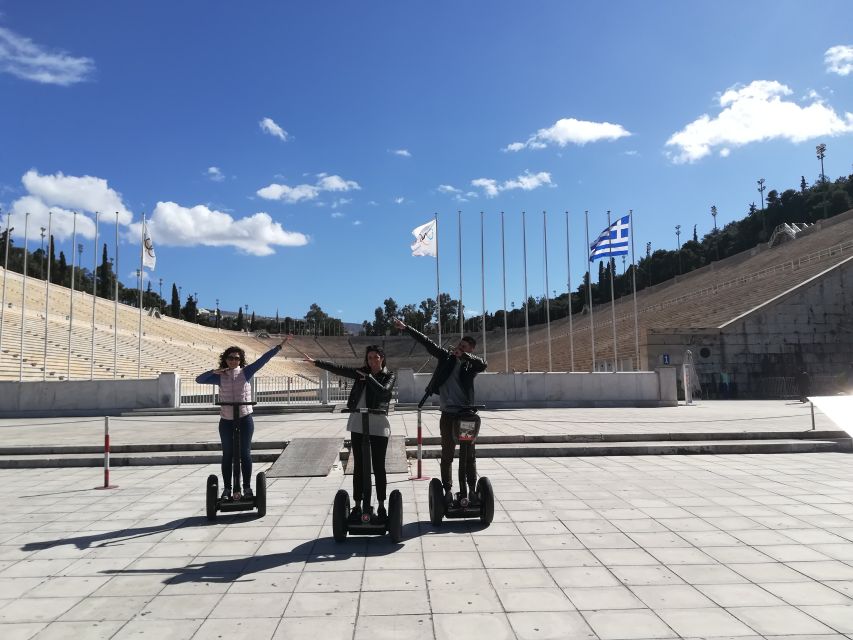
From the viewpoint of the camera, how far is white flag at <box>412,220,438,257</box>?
22.4 metres

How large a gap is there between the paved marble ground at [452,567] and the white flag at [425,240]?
15718 mm

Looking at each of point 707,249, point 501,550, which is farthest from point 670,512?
point 707,249

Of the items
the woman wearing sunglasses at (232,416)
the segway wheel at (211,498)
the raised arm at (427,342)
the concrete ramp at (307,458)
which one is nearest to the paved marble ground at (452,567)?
the segway wheel at (211,498)

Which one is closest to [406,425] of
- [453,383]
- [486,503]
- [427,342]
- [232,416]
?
[232,416]

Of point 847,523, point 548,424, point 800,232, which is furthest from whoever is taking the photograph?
Answer: point 800,232

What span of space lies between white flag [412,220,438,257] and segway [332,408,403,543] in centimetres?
1766

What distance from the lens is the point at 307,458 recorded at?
31.4ft

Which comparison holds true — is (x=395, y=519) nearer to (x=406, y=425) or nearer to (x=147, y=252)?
(x=406, y=425)

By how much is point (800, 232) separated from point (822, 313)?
3012 centimetres

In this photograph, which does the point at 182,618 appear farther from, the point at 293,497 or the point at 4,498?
the point at 4,498

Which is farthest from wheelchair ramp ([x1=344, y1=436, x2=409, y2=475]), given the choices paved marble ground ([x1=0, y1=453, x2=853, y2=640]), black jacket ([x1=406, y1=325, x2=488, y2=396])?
black jacket ([x1=406, y1=325, x2=488, y2=396])

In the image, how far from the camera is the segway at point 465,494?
215 inches

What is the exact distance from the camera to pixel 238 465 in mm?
6102

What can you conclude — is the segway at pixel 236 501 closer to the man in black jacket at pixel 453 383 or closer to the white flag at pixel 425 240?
the man in black jacket at pixel 453 383
